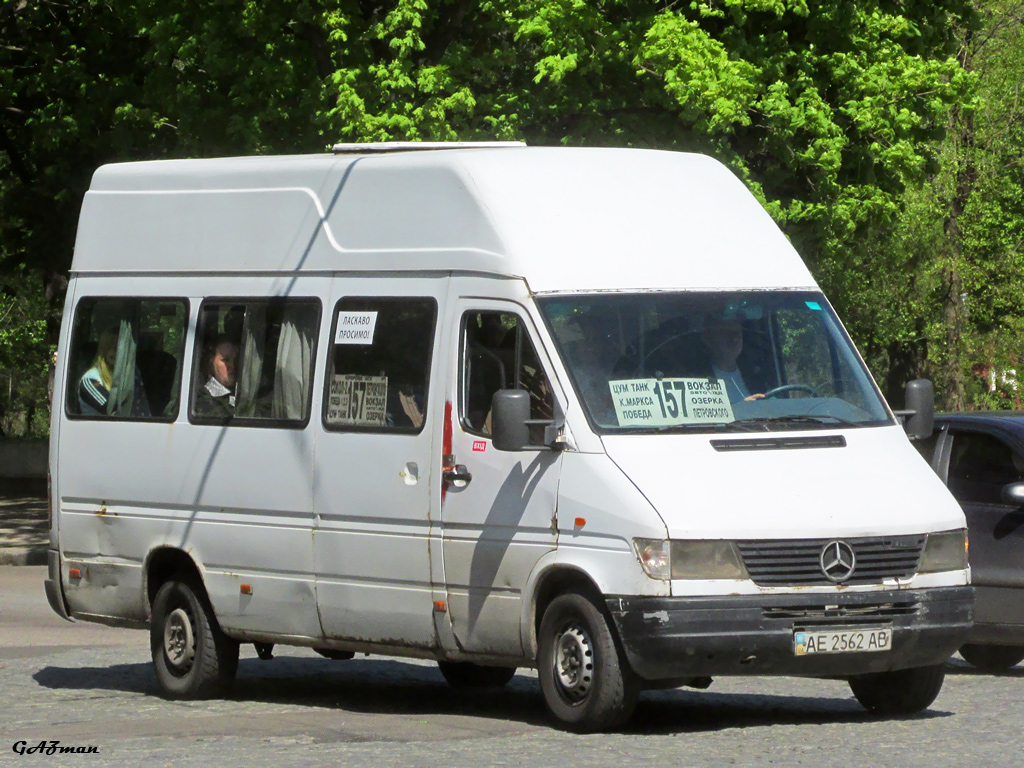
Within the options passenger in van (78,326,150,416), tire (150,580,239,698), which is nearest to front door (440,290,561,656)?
tire (150,580,239,698)

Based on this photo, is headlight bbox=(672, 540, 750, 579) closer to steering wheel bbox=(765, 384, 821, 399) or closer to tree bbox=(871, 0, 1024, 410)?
steering wheel bbox=(765, 384, 821, 399)

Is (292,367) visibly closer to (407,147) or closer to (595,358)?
(407,147)

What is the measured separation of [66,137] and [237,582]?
15.7 m

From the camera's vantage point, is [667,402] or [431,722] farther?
[431,722]

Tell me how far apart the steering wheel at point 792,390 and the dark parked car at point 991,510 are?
2.42m

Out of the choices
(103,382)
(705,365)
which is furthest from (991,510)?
(103,382)

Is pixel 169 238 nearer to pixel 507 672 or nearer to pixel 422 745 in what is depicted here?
pixel 507 672

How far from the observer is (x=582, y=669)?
845 cm

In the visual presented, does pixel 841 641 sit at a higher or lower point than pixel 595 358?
lower

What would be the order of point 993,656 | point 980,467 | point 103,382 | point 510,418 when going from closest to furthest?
1. point 510,418
2. point 103,382
3. point 980,467
4. point 993,656

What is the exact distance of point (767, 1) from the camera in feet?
67.1

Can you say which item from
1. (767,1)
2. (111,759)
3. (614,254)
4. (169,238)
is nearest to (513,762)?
(111,759)

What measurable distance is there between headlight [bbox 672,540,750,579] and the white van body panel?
1.8 inches

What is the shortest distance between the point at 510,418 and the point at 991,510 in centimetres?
411
